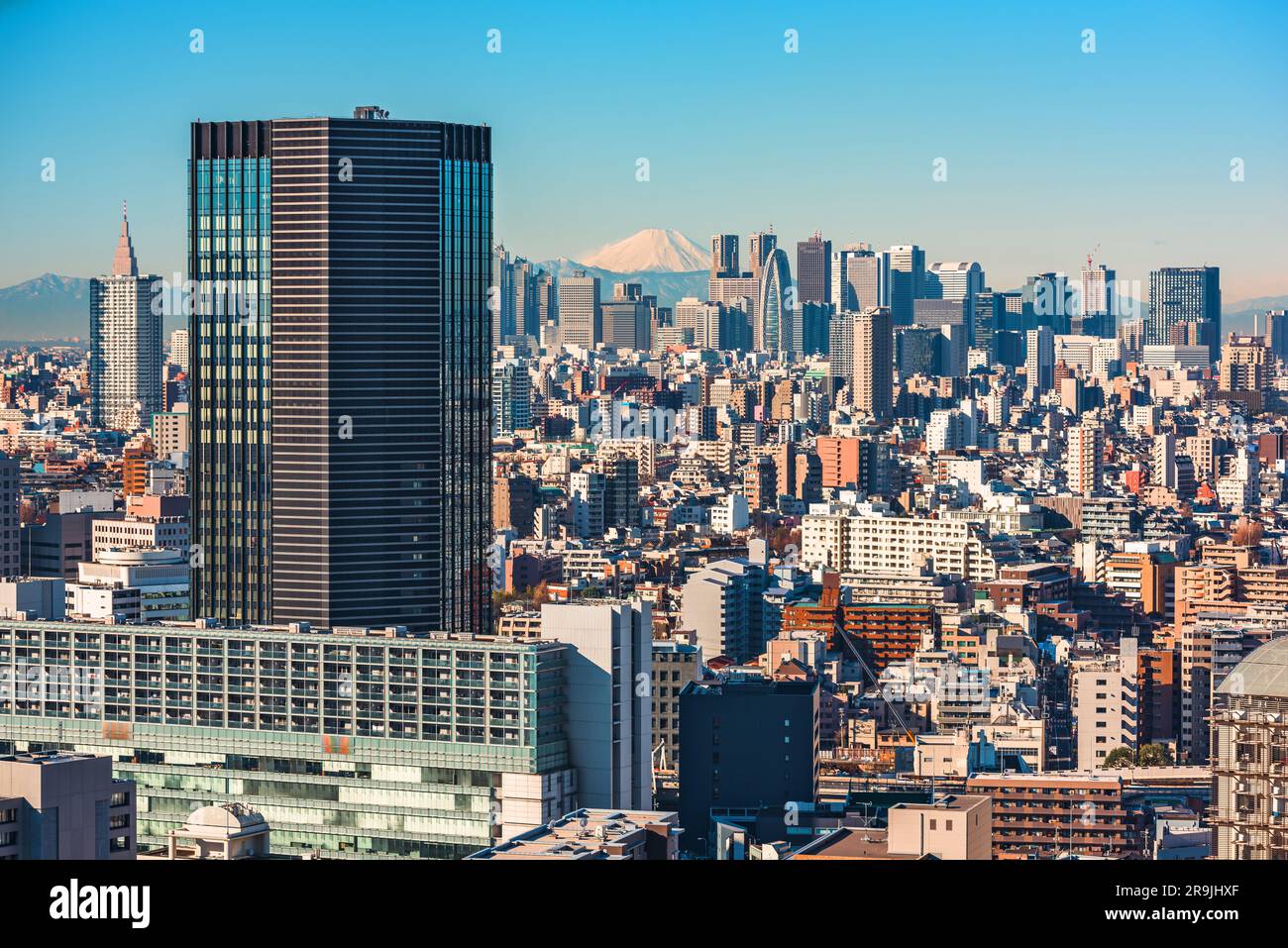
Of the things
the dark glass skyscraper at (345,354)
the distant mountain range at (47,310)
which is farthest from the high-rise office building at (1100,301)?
the dark glass skyscraper at (345,354)

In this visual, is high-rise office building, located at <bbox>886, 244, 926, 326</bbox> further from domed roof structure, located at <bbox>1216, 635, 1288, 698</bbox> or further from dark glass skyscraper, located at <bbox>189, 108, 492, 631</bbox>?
domed roof structure, located at <bbox>1216, 635, 1288, 698</bbox>

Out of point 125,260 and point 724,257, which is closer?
point 125,260

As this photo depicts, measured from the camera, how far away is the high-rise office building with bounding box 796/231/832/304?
2817 inches

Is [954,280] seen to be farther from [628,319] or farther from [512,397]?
[512,397]

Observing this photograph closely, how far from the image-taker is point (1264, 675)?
9.06 meters

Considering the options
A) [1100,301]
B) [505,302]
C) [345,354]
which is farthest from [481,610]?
[1100,301]

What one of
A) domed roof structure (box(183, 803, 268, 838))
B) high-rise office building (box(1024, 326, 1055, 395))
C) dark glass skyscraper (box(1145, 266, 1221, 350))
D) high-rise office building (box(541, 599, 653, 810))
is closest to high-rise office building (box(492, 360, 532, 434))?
high-rise office building (box(1024, 326, 1055, 395))

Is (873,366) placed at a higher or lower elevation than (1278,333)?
lower

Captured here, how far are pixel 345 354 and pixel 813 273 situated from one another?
5263 cm

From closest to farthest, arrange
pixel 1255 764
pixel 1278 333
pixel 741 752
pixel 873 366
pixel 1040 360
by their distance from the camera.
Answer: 1. pixel 1255 764
2. pixel 741 752
3. pixel 1278 333
4. pixel 873 366
5. pixel 1040 360

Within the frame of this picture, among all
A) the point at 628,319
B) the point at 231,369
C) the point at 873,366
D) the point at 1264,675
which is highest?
the point at 628,319

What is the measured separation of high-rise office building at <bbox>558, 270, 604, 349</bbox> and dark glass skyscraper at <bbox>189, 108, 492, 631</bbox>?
158 ft
